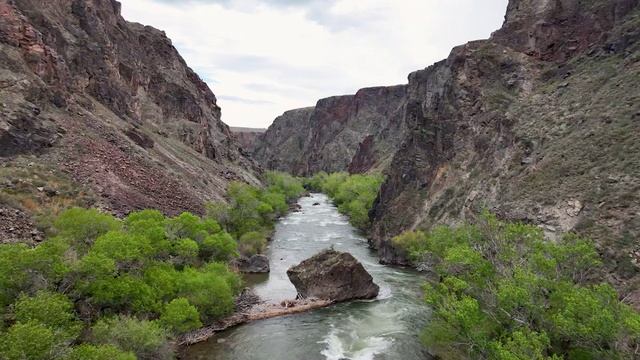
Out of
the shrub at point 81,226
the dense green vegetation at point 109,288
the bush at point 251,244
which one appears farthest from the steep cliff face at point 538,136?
the shrub at point 81,226

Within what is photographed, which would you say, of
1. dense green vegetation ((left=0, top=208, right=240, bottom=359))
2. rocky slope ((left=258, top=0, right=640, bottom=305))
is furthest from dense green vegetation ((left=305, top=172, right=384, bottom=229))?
dense green vegetation ((left=0, top=208, right=240, bottom=359))

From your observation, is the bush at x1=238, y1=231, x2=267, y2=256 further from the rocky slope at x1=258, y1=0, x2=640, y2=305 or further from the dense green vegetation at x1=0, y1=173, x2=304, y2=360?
the rocky slope at x1=258, y1=0, x2=640, y2=305

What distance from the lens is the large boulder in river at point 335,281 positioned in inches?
1485

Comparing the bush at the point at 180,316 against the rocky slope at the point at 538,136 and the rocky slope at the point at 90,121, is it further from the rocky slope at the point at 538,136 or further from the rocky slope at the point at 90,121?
the rocky slope at the point at 538,136

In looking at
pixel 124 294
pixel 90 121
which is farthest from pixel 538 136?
pixel 90 121

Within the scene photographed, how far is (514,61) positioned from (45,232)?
54.9 m

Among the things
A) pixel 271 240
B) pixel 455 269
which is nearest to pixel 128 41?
pixel 271 240

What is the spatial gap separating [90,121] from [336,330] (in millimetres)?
36084

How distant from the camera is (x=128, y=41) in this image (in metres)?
82.3

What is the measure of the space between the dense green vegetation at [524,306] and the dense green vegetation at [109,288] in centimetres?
1383

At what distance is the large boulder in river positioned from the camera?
37.7 meters

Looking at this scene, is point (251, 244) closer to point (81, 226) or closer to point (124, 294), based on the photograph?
point (81, 226)

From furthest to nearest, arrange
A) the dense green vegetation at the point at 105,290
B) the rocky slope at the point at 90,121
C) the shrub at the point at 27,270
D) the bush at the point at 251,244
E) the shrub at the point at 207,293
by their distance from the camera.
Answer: the bush at the point at 251,244
the rocky slope at the point at 90,121
the shrub at the point at 207,293
the shrub at the point at 27,270
the dense green vegetation at the point at 105,290

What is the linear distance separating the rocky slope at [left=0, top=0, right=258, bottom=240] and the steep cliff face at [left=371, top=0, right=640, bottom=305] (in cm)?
2870
